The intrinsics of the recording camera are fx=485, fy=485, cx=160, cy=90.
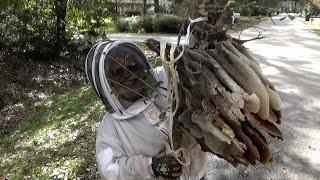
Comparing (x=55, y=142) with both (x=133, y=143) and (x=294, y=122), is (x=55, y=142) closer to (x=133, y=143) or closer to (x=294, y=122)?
(x=294, y=122)

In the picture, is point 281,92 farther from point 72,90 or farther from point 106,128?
point 106,128

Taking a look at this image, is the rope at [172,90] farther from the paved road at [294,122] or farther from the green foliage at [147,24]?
the green foliage at [147,24]

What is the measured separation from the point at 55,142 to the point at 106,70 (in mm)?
5733

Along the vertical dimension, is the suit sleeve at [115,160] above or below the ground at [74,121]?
above

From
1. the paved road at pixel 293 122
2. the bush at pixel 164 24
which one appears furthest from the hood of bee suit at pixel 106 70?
the bush at pixel 164 24

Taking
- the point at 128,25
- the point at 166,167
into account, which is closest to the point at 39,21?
the point at 128,25

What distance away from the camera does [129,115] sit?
104 inches

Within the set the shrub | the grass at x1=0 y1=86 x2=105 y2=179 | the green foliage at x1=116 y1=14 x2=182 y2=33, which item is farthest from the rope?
the shrub

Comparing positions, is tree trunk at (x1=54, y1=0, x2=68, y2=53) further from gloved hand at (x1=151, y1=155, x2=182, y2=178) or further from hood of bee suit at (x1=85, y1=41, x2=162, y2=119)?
gloved hand at (x1=151, y1=155, x2=182, y2=178)

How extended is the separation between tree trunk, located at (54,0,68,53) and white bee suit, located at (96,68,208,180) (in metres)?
15.0

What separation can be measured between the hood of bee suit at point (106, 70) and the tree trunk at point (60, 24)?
15.0 metres

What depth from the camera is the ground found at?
597 centimetres

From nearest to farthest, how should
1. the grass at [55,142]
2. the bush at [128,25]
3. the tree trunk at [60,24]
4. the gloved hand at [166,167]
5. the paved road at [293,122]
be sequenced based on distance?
1. the gloved hand at [166,167]
2. the paved road at [293,122]
3. the grass at [55,142]
4. the tree trunk at [60,24]
5. the bush at [128,25]

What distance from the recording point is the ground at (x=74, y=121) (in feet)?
19.6
